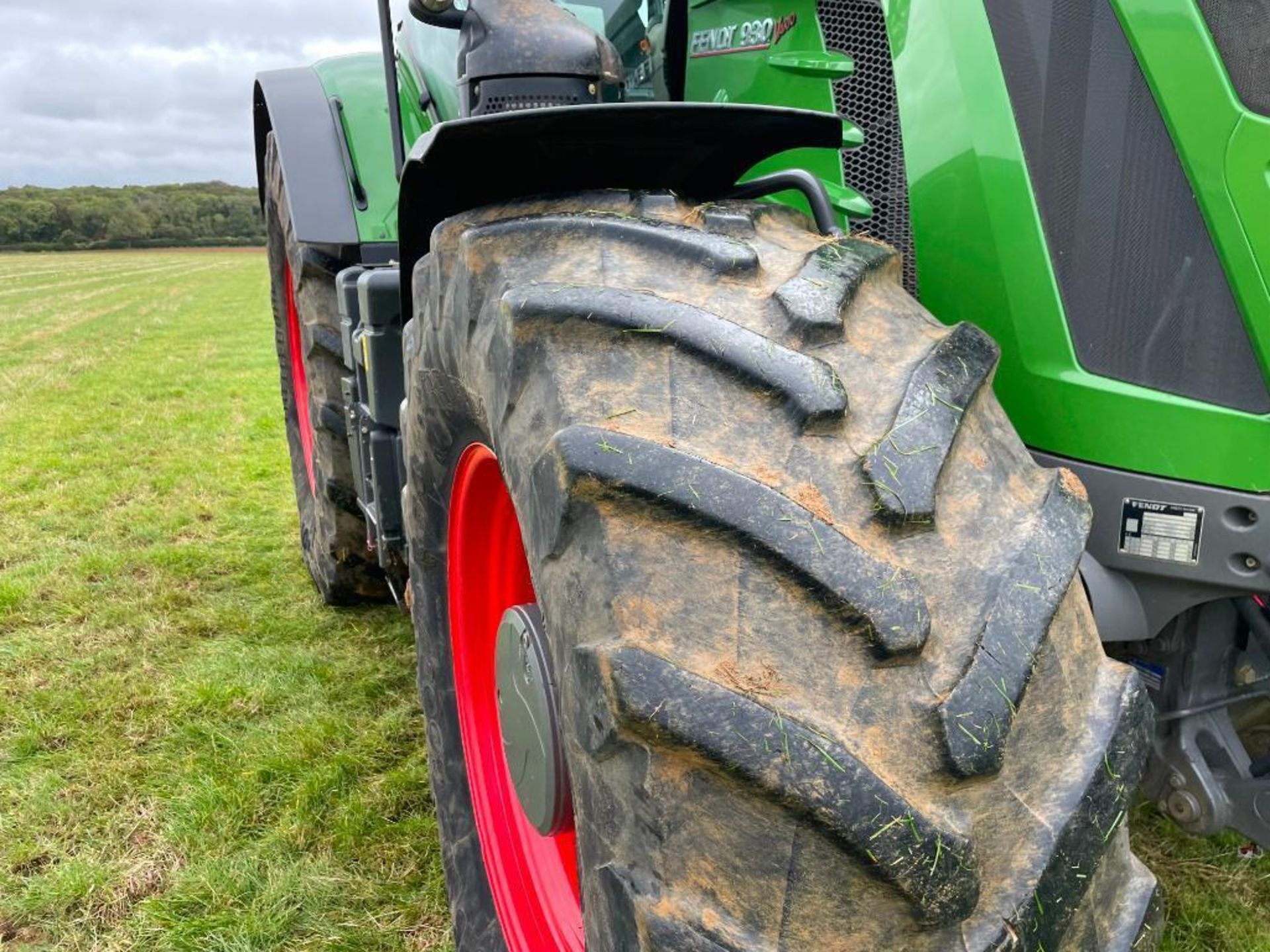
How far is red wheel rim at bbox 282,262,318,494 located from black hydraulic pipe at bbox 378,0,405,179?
1815mm

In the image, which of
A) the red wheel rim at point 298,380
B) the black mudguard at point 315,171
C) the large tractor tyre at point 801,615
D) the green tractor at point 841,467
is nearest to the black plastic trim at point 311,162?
the black mudguard at point 315,171

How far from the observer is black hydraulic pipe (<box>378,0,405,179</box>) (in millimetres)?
1979

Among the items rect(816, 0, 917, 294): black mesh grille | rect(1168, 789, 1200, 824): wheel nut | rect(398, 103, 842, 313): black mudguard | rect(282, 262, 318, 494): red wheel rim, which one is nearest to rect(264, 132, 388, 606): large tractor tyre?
rect(282, 262, 318, 494): red wheel rim

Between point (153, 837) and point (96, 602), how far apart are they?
1755 millimetres

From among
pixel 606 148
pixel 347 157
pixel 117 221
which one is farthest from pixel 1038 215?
pixel 117 221

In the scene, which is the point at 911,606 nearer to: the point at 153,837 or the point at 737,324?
the point at 737,324

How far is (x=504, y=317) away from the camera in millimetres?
1276

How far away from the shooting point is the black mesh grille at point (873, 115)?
1615 mm

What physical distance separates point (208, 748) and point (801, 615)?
7.53ft

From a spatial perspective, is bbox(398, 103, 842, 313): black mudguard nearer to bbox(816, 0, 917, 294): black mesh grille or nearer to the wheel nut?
bbox(816, 0, 917, 294): black mesh grille

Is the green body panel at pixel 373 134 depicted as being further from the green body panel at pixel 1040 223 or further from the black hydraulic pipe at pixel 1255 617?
the black hydraulic pipe at pixel 1255 617

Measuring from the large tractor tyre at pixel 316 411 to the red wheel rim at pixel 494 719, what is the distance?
1334 millimetres

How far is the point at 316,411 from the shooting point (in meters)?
3.18

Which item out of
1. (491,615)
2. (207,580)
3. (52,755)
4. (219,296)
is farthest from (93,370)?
(219,296)
